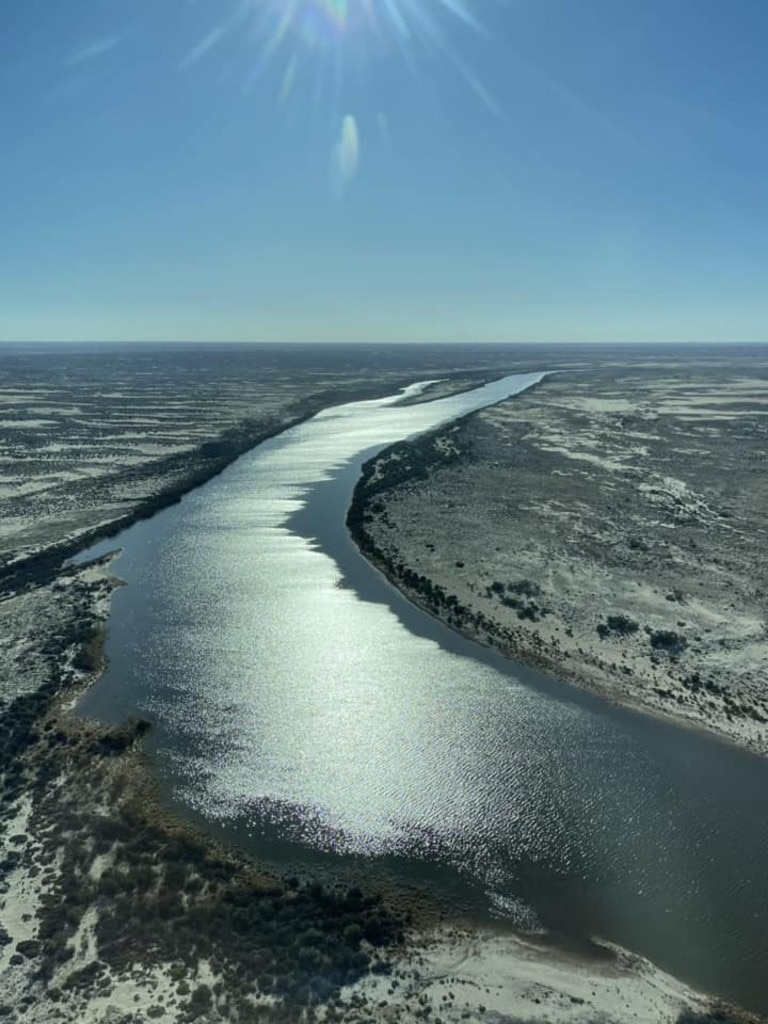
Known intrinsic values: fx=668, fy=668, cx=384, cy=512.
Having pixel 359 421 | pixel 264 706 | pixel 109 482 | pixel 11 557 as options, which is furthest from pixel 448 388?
pixel 264 706

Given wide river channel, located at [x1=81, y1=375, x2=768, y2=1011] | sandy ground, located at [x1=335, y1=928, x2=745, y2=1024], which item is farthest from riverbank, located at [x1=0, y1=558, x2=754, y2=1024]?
wide river channel, located at [x1=81, y1=375, x2=768, y2=1011]

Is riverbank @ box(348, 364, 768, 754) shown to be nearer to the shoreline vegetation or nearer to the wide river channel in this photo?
the wide river channel

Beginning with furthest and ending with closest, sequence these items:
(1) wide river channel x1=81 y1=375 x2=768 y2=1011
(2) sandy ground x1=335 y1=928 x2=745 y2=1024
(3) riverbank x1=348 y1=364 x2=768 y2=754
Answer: (3) riverbank x1=348 y1=364 x2=768 y2=754, (1) wide river channel x1=81 y1=375 x2=768 y2=1011, (2) sandy ground x1=335 y1=928 x2=745 y2=1024

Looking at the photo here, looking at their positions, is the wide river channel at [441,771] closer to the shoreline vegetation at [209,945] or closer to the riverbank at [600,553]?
the shoreline vegetation at [209,945]

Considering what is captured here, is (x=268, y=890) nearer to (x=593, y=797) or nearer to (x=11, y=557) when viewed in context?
(x=593, y=797)

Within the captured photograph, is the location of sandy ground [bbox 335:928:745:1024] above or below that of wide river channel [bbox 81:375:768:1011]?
below

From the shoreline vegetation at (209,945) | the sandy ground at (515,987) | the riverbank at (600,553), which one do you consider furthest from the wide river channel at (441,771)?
the riverbank at (600,553)

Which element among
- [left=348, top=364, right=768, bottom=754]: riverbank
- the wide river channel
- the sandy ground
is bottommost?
the sandy ground

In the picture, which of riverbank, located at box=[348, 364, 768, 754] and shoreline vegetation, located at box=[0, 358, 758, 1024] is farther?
riverbank, located at box=[348, 364, 768, 754]
